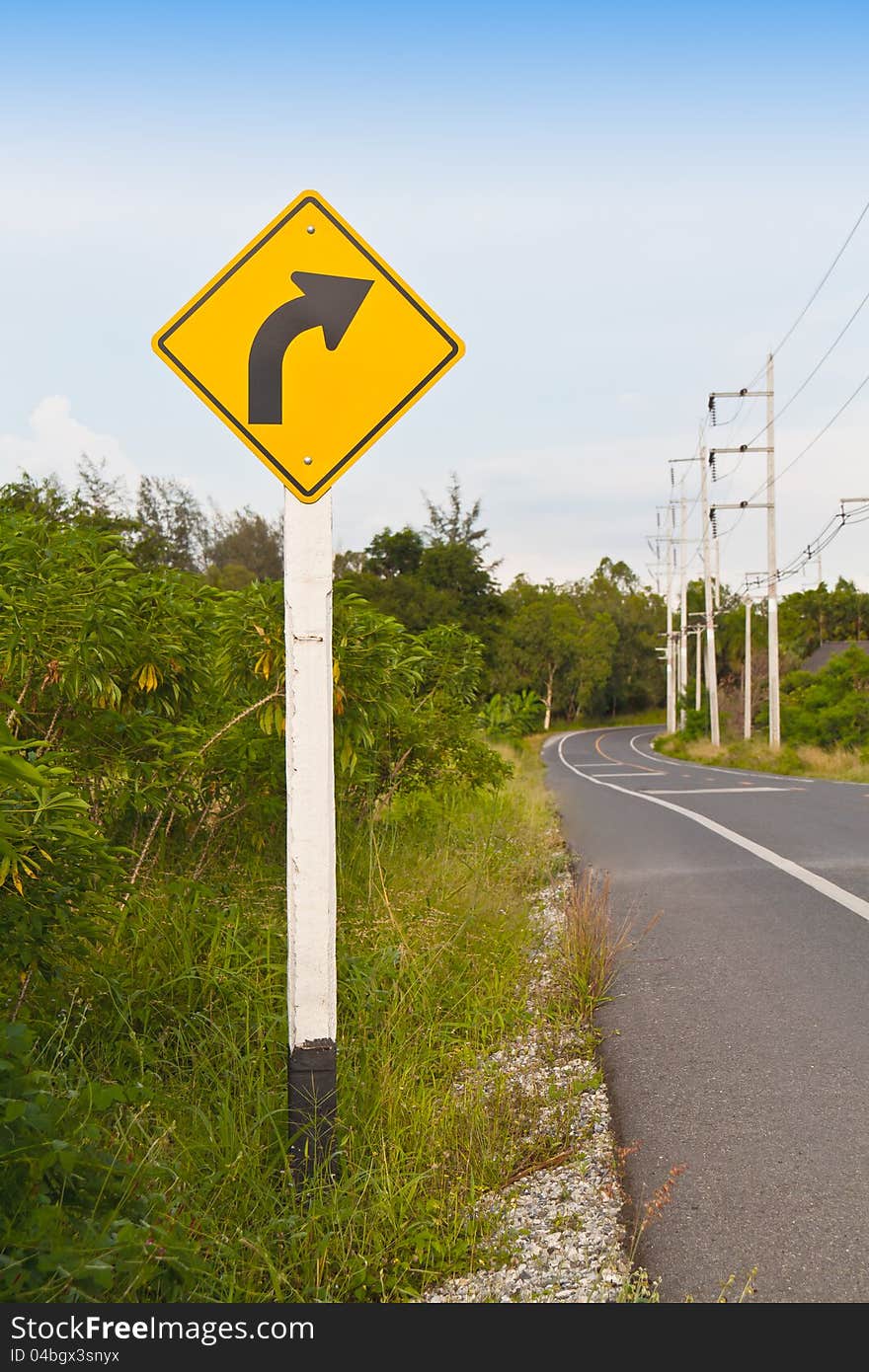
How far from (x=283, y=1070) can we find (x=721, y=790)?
17.1 m

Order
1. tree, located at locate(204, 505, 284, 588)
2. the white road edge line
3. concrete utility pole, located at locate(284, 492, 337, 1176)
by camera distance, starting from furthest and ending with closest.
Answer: tree, located at locate(204, 505, 284, 588)
the white road edge line
concrete utility pole, located at locate(284, 492, 337, 1176)

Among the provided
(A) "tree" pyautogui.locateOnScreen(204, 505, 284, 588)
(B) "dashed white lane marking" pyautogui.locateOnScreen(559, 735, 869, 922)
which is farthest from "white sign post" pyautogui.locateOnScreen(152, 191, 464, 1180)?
(A) "tree" pyautogui.locateOnScreen(204, 505, 284, 588)

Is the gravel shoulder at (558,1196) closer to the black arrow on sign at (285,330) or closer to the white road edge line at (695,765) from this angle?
the black arrow on sign at (285,330)

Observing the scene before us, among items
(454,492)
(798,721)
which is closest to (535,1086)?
(798,721)

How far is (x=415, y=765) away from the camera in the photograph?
8352mm

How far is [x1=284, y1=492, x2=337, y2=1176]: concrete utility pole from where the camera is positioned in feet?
9.62

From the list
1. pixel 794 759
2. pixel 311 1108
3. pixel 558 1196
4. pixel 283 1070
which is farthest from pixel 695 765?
pixel 311 1108

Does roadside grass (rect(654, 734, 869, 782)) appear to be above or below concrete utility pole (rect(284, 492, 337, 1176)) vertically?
below

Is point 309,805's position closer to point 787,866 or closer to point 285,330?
point 285,330

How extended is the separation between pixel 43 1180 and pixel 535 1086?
1.94 m

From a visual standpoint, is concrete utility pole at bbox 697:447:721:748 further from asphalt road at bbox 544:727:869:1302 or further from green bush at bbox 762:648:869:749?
asphalt road at bbox 544:727:869:1302

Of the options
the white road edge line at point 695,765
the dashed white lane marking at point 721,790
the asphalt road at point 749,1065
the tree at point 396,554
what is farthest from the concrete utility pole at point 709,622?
the asphalt road at point 749,1065

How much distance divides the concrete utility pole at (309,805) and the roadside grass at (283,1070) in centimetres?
23

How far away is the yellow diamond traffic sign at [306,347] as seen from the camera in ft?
9.70
